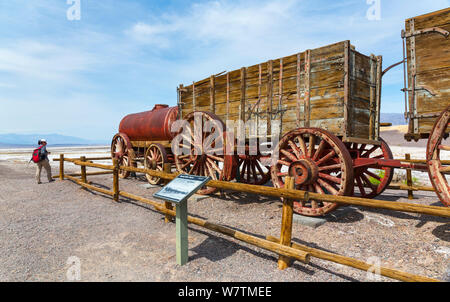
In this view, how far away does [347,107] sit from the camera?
4.75 meters

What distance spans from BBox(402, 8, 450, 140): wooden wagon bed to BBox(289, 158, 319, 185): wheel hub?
1.69m

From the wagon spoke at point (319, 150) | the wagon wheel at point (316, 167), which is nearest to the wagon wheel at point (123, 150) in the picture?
the wagon wheel at point (316, 167)

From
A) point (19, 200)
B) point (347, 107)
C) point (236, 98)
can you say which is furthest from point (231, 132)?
point (19, 200)

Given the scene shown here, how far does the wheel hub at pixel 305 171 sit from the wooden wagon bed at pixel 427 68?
1.69 meters

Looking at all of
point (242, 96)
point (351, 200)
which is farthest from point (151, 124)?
point (351, 200)

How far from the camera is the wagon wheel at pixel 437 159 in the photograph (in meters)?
3.78

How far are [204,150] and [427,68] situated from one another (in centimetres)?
491

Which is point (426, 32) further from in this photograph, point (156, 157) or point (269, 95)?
point (156, 157)

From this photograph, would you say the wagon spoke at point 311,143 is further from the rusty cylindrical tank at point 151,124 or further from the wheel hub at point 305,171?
the rusty cylindrical tank at point 151,124

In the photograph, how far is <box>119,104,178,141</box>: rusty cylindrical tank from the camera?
9242mm

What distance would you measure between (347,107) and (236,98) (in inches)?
108

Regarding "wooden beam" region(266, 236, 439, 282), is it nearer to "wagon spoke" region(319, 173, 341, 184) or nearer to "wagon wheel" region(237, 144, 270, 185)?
"wagon spoke" region(319, 173, 341, 184)

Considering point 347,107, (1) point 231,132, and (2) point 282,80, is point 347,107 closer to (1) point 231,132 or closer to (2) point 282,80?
(2) point 282,80

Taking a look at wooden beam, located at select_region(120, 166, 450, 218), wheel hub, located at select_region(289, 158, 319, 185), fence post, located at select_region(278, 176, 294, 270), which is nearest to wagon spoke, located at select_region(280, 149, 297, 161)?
wheel hub, located at select_region(289, 158, 319, 185)
